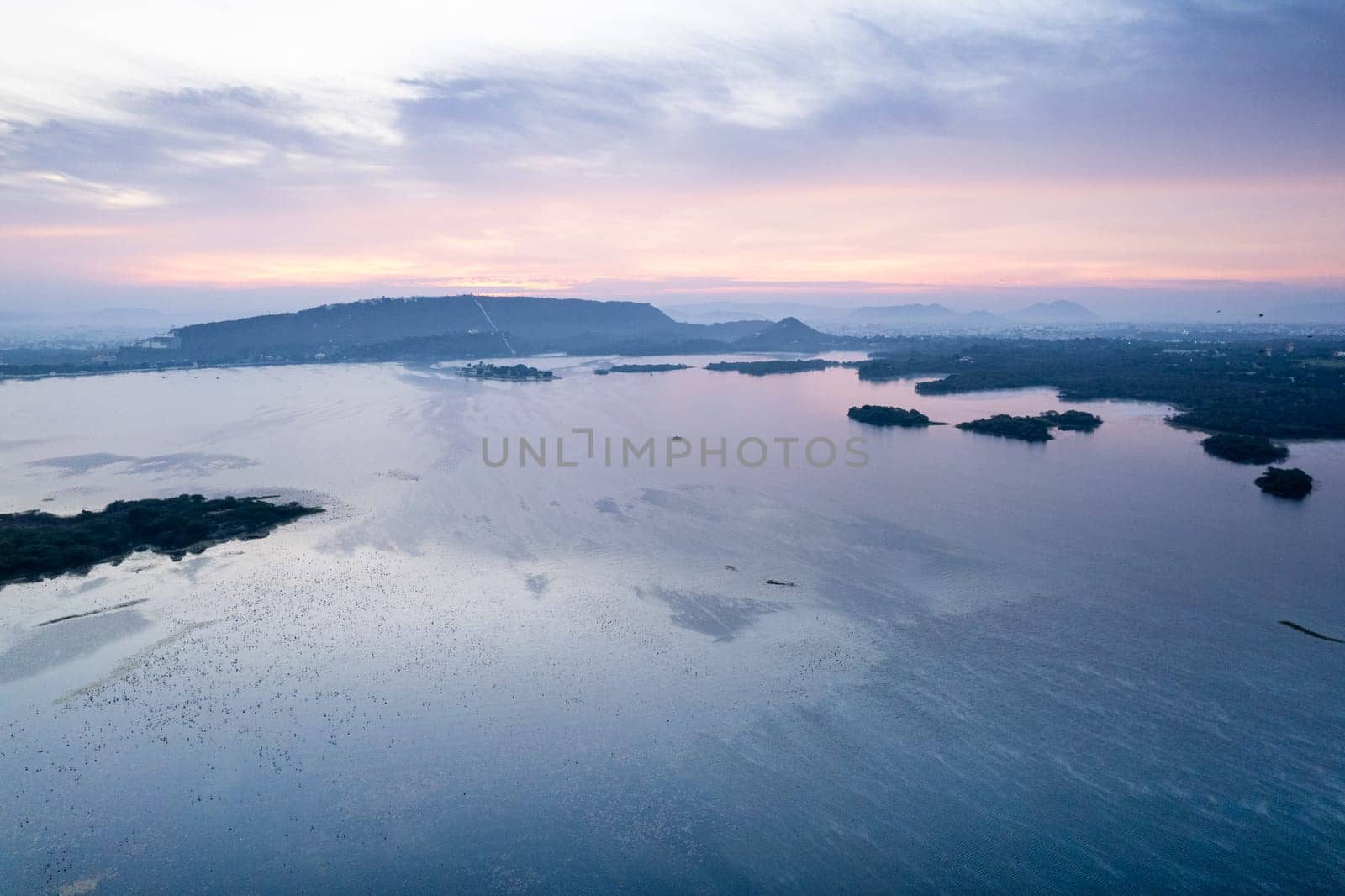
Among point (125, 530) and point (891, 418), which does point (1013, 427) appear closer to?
point (891, 418)

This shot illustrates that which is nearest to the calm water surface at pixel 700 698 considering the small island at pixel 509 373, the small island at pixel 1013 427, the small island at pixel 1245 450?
the small island at pixel 1245 450

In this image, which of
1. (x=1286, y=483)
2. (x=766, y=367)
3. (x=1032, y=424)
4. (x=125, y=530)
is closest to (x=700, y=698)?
(x=125, y=530)

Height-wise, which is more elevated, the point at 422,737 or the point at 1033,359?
the point at 1033,359

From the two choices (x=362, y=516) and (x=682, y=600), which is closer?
(x=682, y=600)

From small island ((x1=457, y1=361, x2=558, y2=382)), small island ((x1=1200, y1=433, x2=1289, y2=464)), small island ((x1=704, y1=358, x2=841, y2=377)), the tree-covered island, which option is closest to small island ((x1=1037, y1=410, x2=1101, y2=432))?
the tree-covered island

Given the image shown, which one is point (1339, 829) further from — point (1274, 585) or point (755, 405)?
point (755, 405)

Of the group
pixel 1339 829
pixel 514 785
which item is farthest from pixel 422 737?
pixel 1339 829

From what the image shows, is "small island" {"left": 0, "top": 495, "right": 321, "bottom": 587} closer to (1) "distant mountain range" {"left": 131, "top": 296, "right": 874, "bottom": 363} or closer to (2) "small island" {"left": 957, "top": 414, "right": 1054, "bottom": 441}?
(2) "small island" {"left": 957, "top": 414, "right": 1054, "bottom": 441}

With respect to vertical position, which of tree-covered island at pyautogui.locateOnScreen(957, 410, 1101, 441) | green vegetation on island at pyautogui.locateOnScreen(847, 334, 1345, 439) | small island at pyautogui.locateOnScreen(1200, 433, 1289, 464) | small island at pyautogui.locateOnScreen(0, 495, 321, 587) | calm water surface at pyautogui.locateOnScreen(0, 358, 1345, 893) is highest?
green vegetation on island at pyautogui.locateOnScreen(847, 334, 1345, 439)
